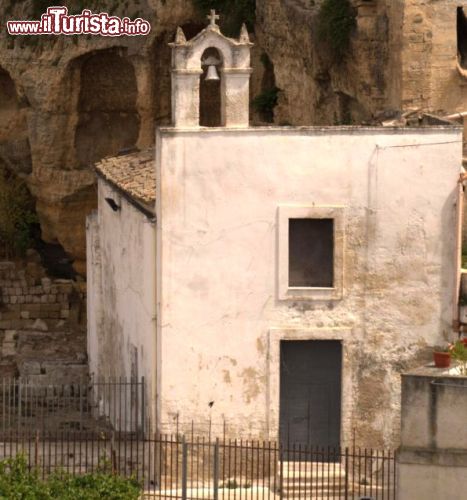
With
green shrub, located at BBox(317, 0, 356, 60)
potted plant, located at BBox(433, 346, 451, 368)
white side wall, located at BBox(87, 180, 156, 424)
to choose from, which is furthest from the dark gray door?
green shrub, located at BBox(317, 0, 356, 60)

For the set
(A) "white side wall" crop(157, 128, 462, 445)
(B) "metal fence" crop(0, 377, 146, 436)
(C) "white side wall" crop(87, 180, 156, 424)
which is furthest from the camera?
(B) "metal fence" crop(0, 377, 146, 436)

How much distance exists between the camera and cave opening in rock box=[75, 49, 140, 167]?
53000mm

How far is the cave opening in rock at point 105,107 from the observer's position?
2087 inches

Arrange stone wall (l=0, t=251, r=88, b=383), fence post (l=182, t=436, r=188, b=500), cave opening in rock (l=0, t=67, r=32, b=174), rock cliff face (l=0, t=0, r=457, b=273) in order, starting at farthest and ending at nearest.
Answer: cave opening in rock (l=0, t=67, r=32, b=174)
stone wall (l=0, t=251, r=88, b=383)
rock cliff face (l=0, t=0, r=457, b=273)
fence post (l=182, t=436, r=188, b=500)

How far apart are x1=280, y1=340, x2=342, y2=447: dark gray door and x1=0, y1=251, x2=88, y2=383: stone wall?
20503mm

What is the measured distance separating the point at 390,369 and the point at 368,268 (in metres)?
1.63

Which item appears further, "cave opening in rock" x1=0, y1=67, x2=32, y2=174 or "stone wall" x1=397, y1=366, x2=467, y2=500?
"cave opening in rock" x1=0, y1=67, x2=32, y2=174

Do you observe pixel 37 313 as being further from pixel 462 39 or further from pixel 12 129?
pixel 462 39

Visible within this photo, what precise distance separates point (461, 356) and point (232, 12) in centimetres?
2166

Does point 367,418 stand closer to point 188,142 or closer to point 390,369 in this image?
point 390,369

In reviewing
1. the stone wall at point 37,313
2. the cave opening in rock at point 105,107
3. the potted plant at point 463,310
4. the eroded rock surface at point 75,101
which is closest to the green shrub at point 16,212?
the stone wall at point 37,313

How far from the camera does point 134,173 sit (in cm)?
3741

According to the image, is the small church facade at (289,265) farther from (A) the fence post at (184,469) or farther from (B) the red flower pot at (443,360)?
(B) the red flower pot at (443,360)

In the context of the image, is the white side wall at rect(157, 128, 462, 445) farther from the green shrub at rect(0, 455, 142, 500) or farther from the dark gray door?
the green shrub at rect(0, 455, 142, 500)
